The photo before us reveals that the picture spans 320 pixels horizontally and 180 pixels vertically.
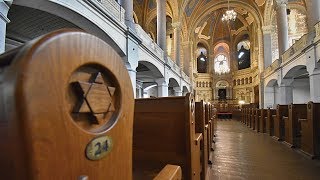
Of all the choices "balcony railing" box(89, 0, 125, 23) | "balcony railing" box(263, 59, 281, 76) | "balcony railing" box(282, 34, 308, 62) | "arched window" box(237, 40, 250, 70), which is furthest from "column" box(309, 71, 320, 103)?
"arched window" box(237, 40, 250, 70)

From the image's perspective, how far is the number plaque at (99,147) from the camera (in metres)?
0.58

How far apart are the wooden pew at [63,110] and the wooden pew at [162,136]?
150cm

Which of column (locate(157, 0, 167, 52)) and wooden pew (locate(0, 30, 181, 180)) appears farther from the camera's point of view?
column (locate(157, 0, 167, 52))

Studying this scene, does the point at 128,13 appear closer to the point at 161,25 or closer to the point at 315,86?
the point at 161,25

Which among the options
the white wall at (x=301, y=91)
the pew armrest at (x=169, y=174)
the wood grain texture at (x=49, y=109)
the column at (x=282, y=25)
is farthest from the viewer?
the white wall at (x=301, y=91)

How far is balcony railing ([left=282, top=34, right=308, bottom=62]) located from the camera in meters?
9.01

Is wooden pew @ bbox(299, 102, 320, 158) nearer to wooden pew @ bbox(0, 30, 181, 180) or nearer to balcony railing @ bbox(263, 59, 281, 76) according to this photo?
wooden pew @ bbox(0, 30, 181, 180)

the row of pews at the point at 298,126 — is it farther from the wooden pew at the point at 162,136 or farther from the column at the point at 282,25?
the column at the point at 282,25

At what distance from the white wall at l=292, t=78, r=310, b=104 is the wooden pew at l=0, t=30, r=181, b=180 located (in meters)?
17.9

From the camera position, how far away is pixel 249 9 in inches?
767

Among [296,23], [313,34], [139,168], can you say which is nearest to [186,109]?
[139,168]

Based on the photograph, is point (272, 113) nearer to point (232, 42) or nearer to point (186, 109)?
point (186, 109)

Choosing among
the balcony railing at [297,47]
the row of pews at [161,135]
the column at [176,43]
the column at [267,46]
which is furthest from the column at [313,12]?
the row of pews at [161,135]

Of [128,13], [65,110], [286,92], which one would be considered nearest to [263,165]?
[65,110]
